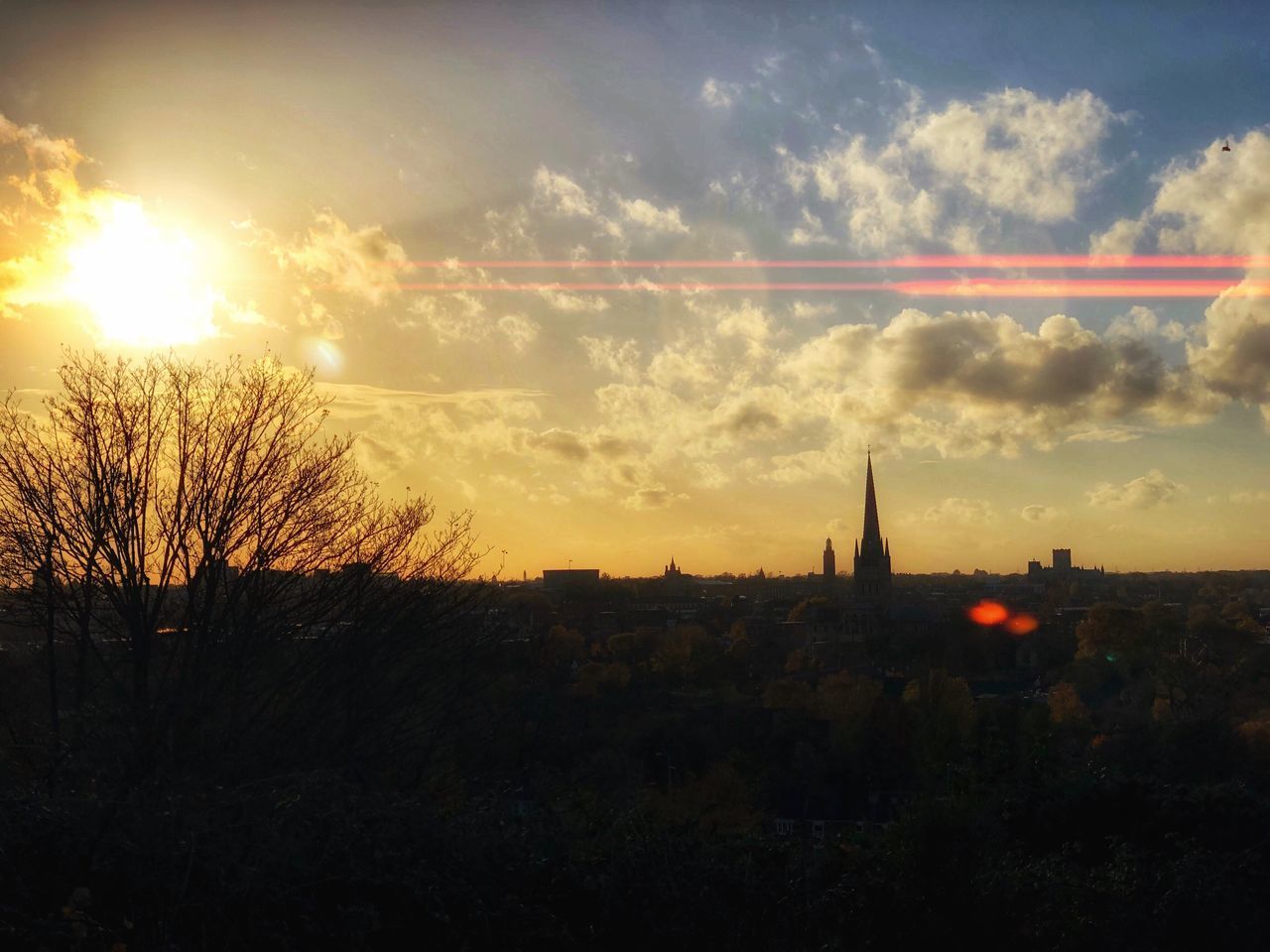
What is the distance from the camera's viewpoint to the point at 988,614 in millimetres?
77750

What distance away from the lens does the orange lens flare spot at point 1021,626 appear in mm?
Result: 64812

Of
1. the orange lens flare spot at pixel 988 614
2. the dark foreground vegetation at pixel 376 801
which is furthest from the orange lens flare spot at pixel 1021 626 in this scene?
the dark foreground vegetation at pixel 376 801

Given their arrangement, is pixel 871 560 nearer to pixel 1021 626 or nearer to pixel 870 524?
pixel 870 524

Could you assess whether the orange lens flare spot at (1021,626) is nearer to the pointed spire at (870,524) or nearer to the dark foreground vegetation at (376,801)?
the pointed spire at (870,524)

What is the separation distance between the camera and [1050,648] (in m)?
59.0

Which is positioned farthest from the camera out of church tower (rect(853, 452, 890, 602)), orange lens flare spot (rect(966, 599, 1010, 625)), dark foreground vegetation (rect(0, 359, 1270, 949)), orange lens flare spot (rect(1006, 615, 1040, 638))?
church tower (rect(853, 452, 890, 602))

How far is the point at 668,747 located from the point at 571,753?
3.16 meters

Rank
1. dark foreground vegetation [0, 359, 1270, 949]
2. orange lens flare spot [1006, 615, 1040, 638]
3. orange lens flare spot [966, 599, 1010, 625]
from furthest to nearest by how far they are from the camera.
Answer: orange lens flare spot [966, 599, 1010, 625], orange lens flare spot [1006, 615, 1040, 638], dark foreground vegetation [0, 359, 1270, 949]

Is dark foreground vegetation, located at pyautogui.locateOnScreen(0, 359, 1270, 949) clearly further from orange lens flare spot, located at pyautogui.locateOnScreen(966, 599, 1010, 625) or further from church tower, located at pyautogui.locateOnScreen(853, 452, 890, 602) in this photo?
church tower, located at pyautogui.locateOnScreen(853, 452, 890, 602)

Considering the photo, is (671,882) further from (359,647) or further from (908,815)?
(359,647)

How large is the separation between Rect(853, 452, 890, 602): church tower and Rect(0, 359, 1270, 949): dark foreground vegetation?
2943 inches

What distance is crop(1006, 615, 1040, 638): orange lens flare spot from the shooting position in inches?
2552

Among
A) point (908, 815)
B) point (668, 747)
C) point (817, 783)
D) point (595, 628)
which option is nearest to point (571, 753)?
point (668, 747)

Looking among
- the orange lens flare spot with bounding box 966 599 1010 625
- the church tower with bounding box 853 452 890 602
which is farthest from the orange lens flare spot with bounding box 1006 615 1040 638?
the church tower with bounding box 853 452 890 602
